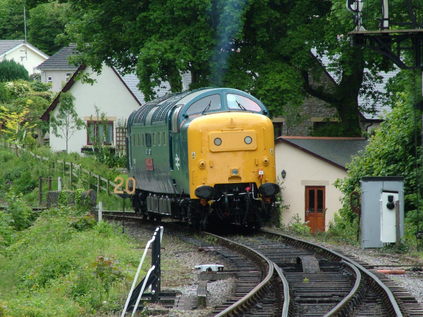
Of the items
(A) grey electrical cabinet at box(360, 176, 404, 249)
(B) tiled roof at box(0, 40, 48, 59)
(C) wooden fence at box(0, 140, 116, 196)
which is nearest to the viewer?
(A) grey electrical cabinet at box(360, 176, 404, 249)

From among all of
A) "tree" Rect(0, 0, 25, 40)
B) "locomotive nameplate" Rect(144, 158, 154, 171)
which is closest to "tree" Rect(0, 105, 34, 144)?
"locomotive nameplate" Rect(144, 158, 154, 171)

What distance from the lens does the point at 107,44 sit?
36219 millimetres

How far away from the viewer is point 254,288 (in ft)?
42.3

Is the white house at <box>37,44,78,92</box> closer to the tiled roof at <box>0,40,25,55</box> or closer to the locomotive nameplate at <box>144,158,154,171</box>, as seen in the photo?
the tiled roof at <box>0,40,25,55</box>

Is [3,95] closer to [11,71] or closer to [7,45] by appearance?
[11,71]

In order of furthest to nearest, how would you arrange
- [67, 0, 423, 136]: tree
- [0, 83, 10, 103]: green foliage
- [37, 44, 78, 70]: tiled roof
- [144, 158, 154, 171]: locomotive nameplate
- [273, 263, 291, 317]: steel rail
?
[37, 44, 78, 70]: tiled roof
[0, 83, 10, 103]: green foliage
[67, 0, 423, 136]: tree
[144, 158, 154, 171]: locomotive nameplate
[273, 263, 291, 317]: steel rail

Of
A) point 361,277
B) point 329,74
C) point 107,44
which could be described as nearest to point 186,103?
point 361,277

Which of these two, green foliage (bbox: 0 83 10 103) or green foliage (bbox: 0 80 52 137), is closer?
green foliage (bbox: 0 80 52 137)

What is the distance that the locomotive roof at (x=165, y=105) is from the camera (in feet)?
72.8

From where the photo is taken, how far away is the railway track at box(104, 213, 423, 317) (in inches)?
458

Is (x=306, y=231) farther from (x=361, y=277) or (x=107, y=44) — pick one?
(x=107, y=44)


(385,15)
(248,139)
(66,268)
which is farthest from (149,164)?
(66,268)

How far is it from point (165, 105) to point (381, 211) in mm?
6928

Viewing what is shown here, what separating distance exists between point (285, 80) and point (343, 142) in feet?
9.78
